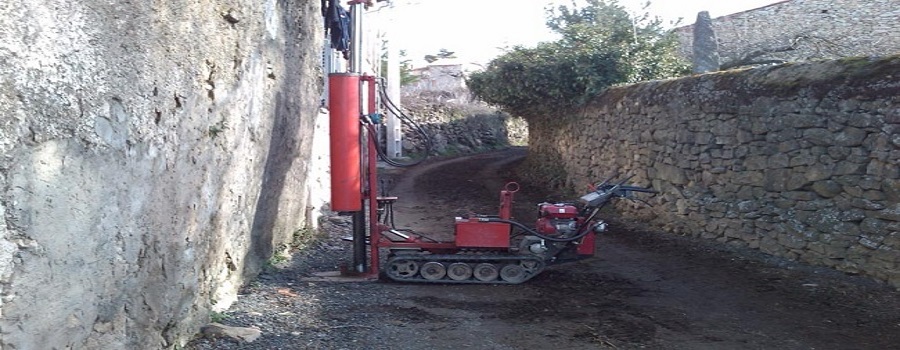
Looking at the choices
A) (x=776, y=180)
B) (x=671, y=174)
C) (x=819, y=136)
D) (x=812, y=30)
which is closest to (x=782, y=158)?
(x=776, y=180)

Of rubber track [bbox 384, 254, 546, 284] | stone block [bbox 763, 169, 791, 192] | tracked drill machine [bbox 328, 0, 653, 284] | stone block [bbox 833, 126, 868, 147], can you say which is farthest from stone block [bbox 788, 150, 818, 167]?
rubber track [bbox 384, 254, 546, 284]

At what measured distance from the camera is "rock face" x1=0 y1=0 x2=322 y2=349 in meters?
3.26

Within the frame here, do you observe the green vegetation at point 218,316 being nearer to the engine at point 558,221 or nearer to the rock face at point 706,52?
the engine at point 558,221

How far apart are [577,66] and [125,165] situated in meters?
12.9

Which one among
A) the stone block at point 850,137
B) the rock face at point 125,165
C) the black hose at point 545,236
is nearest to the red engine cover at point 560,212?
the black hose at point 545,236

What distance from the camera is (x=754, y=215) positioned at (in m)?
9.46

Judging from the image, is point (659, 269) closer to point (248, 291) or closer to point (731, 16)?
point (248, 291)

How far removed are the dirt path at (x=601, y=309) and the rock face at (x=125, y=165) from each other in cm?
77

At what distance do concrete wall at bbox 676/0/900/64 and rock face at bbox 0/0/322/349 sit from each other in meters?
11.0

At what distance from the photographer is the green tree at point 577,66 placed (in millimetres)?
16062

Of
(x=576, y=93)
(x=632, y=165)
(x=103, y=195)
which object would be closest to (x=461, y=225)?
(x=103, y=195)

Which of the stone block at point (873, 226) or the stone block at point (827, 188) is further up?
the stone block at point (827, 188)

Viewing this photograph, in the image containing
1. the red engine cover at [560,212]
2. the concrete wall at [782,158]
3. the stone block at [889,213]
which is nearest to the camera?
the stone block at [889,213]

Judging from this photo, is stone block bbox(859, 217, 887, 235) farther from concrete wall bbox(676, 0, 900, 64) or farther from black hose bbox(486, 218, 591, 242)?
concrete wall bbox(676, 0, 900, 64)
